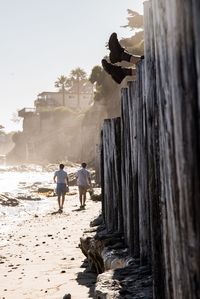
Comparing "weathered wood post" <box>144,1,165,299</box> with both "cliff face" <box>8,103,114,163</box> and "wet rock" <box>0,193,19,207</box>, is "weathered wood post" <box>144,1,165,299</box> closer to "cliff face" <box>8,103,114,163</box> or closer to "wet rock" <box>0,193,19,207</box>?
"wet rock" <box>0,193,19,207</box>

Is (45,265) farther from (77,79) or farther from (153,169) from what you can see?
(77,79)

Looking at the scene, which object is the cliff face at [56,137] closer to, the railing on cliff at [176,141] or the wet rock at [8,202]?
the wet rock at [8,202]

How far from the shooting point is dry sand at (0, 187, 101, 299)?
535 cm

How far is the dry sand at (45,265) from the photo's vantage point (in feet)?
17.6

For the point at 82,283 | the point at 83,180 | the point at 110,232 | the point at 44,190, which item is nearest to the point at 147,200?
the point at 110,232

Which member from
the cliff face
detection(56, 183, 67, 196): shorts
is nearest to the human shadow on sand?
detection(56, 183, 67, 196): shorts

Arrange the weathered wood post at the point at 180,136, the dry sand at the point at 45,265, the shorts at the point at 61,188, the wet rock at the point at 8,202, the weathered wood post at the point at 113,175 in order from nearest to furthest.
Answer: the weathered wood post at the point at 180,136 < the weathered wood post at the point at 113,175 < the dry sand at the point at 45,265 < the shorts at the point at 61,188 < the wet rock at the point at 8,202

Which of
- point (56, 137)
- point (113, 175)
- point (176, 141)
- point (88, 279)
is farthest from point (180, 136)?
point (56, 137)

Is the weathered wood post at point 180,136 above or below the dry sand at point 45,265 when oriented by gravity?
above

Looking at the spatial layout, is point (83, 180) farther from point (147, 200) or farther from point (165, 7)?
point (165, 7)

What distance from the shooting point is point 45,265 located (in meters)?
6.93

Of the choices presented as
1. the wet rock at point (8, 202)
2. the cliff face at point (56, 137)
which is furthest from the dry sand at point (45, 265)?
the cliff face at point (56, 137)

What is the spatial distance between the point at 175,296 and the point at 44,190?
2539 centimetres

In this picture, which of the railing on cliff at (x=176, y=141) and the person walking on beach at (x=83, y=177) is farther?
the person walking on beach at (x=83, y=177)
